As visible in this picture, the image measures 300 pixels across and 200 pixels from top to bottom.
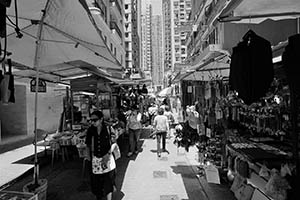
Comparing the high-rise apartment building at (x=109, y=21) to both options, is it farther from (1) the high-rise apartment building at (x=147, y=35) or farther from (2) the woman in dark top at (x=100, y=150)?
(1) the high-rise apartment building at (x=147, y=35)

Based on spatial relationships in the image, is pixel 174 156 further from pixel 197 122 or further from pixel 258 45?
pixel 258 45

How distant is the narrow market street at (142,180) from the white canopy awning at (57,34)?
3.04 m

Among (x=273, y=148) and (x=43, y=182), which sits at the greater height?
(x=273, y=148)

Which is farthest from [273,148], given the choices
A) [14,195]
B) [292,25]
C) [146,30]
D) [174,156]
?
[146,30]

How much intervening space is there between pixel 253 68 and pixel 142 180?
4608mm

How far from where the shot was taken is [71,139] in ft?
25.6

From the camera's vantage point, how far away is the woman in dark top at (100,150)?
4.81m

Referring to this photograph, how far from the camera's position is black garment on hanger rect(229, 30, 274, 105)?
3.19 metres

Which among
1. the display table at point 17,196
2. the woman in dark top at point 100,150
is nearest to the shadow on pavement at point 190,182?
the woman in dark top at point 100,150

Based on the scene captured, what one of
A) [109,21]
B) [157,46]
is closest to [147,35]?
[157,46]

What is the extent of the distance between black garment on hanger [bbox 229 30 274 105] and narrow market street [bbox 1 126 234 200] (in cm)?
307

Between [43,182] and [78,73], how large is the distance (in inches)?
180

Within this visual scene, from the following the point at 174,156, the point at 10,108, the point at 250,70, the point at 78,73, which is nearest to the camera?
the point at 250,70

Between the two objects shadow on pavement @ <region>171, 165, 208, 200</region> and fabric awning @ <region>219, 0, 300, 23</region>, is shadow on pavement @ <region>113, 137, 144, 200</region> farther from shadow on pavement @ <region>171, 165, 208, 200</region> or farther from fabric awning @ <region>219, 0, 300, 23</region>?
fabric awning @ <region>219, 0, 300, 23</region>
